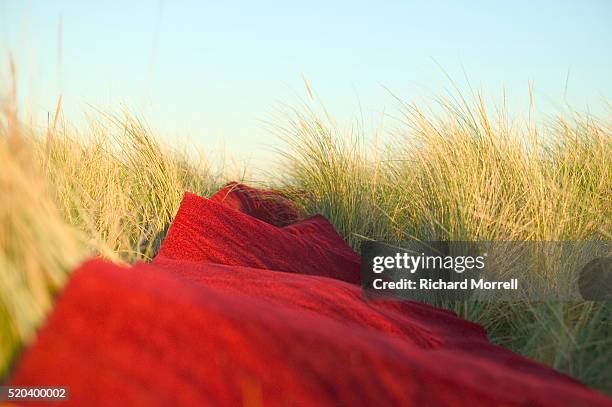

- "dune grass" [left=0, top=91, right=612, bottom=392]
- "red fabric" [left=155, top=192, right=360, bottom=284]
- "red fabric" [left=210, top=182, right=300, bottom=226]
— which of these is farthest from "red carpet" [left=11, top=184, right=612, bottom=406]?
"red fabric" [left=210, top=182, right=300, bottom=226]

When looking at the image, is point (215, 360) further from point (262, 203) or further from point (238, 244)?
point (262, 203)

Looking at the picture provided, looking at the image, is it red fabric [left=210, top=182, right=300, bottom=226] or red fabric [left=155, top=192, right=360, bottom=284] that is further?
red fabric [left=210, top=182, right=300, bottom=226]

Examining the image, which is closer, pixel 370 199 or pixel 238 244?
pixel 238 244

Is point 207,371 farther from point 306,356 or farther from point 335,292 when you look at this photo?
point 335,292

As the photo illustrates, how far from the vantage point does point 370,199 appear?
3.37 metres

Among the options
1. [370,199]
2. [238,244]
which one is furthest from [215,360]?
[370,199]

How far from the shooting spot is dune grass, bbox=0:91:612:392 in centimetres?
104

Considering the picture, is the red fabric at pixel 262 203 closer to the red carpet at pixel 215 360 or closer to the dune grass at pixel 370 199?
the dune grass at pixel 370 199

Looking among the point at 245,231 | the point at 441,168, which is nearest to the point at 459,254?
the point at 441,168

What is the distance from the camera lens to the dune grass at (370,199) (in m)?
1.04

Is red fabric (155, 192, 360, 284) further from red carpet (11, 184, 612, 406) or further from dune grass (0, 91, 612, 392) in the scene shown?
red carpet (11, 184, 612, 406)

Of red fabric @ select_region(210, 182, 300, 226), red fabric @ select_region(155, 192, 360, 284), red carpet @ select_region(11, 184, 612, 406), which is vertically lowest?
red carpet @ select_region(11, 184, 612, 406)

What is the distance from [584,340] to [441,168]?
102 centimetres

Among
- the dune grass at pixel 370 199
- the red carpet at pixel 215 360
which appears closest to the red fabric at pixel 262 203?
the dune grass at pixel 370 199
